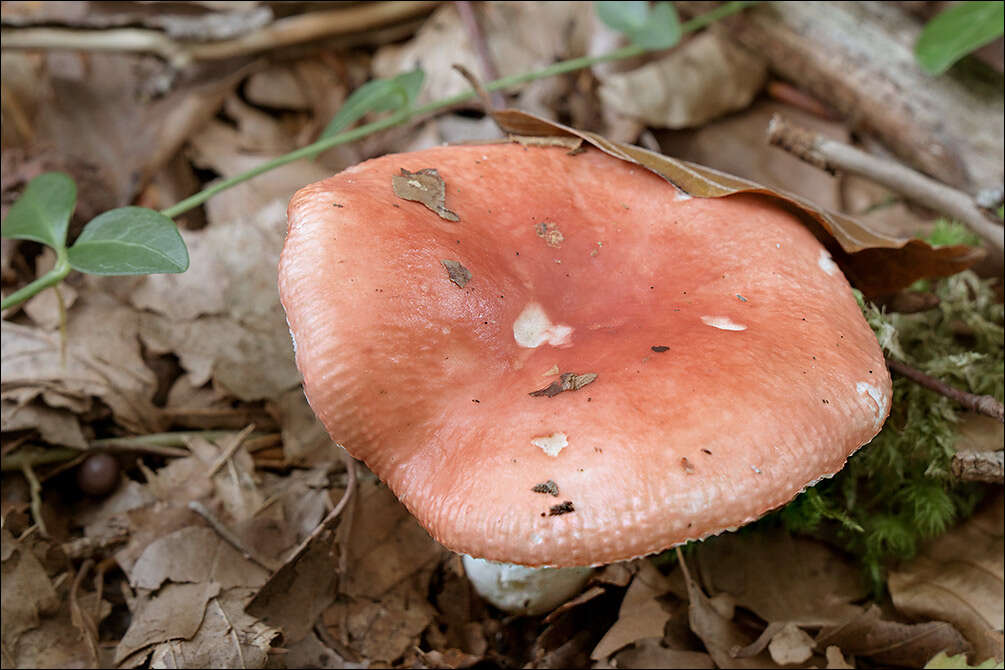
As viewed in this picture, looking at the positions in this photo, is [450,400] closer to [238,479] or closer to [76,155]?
[238,479]

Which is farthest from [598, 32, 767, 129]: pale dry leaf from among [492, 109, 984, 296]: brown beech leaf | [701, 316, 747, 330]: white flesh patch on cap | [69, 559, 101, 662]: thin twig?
[69, 559, 101, 662]: thin twig

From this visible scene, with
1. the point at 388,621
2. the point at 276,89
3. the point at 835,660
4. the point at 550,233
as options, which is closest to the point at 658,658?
the point at 835,660

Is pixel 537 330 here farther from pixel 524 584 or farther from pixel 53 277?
pixel 53 277

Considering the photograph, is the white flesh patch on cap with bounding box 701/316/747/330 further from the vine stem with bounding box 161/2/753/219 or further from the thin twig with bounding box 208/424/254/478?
the thin twig with bounding box 208/424/254/478

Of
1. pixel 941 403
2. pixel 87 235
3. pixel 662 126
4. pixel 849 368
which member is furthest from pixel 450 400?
pixel 662 126

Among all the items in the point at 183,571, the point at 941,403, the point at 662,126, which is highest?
the point at 662,126

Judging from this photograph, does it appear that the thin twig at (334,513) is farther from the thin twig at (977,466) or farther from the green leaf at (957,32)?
the green leaf at (957,32)
